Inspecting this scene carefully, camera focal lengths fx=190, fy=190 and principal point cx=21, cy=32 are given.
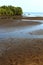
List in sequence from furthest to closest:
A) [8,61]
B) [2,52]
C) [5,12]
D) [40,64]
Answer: [5,12] < [2,52] < [8,61] < [40,64]

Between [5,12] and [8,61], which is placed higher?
[8,61]

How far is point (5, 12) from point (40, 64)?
64120mm

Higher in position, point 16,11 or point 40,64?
point 40,64

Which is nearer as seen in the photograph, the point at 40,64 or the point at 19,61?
the point at 40,64

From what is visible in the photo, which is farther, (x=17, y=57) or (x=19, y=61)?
(x=17, y=57)

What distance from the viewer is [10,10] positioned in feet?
236

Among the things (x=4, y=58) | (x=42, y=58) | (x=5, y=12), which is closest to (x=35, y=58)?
(x=42, y=58)

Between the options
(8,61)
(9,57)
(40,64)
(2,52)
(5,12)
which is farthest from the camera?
(5,12)

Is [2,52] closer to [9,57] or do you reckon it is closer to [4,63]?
[9,57]

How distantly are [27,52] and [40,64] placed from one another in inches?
79.2

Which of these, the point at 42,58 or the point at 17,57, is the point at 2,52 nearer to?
the point at 17,57

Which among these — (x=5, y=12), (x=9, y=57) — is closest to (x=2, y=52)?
(x=9, y=57)

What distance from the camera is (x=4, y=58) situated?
24.2 ft

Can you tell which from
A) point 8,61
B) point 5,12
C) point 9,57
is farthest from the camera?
point 5,12
